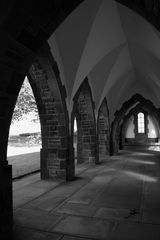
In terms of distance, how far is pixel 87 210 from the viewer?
3.65 meters

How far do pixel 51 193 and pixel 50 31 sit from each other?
10.8 feet

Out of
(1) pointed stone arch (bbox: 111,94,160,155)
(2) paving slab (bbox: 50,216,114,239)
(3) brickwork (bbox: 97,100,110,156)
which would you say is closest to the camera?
(2) paving slab (bbox: 50,216,114,239)

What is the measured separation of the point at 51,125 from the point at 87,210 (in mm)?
2958

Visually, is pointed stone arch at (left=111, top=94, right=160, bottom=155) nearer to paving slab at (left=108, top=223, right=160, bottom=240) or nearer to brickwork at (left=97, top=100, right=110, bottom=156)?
brickwork at (left=97, top=100, right=110, bottom=156)

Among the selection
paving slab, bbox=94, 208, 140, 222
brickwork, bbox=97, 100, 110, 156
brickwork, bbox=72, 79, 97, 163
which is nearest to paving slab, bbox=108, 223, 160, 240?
paving slab, bbox=94, 208, 140, 222

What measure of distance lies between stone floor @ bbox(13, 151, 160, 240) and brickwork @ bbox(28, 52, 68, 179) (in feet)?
1.58

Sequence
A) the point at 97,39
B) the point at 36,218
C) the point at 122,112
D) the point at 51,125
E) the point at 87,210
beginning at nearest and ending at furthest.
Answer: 1. the point at 36,218
2. the point at 87,210
3. the point at 97,39
4. the point at 51,125
5. the point at 122,112

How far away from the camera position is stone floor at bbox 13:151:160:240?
2828 mm

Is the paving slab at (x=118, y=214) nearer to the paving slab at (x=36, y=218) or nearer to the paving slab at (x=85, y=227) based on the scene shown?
the paving slab at (x=85, y=227)

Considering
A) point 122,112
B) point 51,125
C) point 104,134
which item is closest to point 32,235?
point 51,125

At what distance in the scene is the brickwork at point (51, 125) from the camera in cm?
590

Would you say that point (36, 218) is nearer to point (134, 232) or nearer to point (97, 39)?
point (134, 232)

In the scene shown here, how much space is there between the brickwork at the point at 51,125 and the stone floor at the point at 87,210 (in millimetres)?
481

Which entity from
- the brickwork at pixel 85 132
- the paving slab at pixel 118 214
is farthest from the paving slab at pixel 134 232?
the brickwork at pixel 85 132
